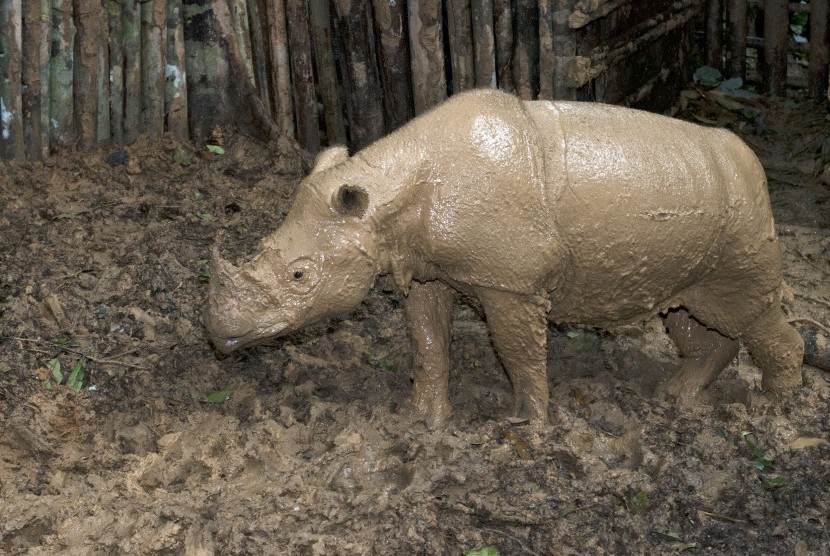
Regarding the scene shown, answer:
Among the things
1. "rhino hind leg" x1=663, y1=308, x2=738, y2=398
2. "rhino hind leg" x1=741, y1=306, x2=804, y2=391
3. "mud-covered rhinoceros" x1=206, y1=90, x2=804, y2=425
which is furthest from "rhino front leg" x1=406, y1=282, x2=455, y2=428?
"rhino hind leg" x1=741, y1=306, x2=804, y2=391

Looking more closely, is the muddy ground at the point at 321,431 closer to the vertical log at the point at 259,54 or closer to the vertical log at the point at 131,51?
the vertical log at the point at 131,51

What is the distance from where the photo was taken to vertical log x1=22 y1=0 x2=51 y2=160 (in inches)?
278

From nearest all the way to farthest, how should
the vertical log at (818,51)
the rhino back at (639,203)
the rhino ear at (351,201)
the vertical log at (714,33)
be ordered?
the rhino ear at (351,201) < the rhino back at (639,203) < the vertical log at (818,51) < the vertical log at (714,33)

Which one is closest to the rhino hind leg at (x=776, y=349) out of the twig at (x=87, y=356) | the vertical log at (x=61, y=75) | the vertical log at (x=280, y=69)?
the twig at (x=87, y=356)

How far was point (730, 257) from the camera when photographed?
5203 mm

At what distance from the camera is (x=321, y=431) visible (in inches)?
214

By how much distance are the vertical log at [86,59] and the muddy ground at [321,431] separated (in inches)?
19.8

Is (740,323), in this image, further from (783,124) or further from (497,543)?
(783,124)

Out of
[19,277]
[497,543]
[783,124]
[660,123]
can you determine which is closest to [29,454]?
[19,277]

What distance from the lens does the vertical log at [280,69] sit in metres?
7.55

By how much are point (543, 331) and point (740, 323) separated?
102 centimetres

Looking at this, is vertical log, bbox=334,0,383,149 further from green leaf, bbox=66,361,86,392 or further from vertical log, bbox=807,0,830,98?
vertical log, bbox=807,0,830,98

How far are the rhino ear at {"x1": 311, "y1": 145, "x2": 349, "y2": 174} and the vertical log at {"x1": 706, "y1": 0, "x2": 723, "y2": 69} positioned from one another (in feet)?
17.7

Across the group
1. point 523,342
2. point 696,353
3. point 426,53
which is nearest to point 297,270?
point 523,342
